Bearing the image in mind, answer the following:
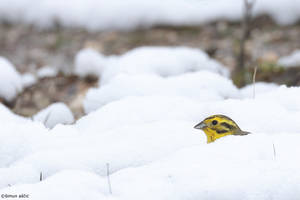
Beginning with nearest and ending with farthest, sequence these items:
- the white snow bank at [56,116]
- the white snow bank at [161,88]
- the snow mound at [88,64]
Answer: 1. the white snow bank at [56,116]
2. the white snow bank at [161,88]
3. the snow mound at [88,64]

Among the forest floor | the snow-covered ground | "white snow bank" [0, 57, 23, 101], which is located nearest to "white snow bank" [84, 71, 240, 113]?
the snow-covered ground

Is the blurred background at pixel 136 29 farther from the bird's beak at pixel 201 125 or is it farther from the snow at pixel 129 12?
the bird's beak at pixel 201 125

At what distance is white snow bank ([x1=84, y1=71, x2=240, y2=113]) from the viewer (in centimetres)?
448

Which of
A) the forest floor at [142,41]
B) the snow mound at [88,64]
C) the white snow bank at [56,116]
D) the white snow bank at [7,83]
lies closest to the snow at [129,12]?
the forest floor at [142,41]

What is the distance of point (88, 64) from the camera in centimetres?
645

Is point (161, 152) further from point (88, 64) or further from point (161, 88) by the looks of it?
point (88, 64)

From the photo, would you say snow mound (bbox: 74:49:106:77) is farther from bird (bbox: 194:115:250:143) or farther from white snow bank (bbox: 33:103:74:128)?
bird (bbox: 194:115:250:143)

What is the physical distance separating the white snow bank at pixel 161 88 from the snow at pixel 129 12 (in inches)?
198

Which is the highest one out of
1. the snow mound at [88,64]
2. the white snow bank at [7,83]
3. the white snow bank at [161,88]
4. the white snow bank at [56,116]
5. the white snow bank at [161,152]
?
the snow mound at [88,64]

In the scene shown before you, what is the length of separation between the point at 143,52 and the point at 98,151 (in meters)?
3.23

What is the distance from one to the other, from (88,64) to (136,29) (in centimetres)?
339

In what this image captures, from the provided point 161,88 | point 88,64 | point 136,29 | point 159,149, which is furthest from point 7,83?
point 136,29

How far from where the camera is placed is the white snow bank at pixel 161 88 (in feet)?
14.7

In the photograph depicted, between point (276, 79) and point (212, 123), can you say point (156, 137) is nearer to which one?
point (212, 123)
